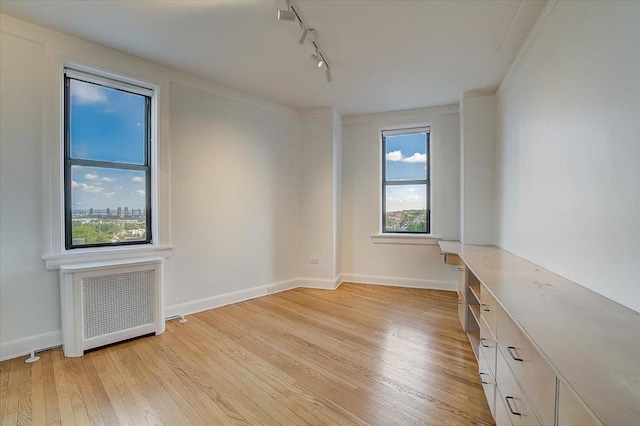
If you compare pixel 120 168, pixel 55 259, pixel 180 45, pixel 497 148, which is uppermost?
pixel 180 45

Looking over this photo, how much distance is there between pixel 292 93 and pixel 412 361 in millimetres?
3497

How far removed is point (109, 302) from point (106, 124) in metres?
1.81

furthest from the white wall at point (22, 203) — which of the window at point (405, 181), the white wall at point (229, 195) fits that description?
the window at point (405, 181)

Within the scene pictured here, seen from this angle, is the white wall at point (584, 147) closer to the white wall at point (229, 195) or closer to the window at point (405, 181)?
the window at point (405, 181)

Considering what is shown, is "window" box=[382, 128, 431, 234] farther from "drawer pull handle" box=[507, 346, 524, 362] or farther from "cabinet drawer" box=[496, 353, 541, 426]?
"drawer pull handle" box=[507, 346, 524, 362]

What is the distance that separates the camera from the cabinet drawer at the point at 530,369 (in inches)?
36.2

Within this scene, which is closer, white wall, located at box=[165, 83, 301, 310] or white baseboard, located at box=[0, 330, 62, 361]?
white baseboard, located at box=[0, 330, 62, 361]

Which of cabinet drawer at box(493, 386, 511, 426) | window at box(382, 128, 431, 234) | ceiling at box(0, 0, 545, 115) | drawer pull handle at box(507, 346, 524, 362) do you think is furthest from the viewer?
window at box(382, 128, 431, 234)

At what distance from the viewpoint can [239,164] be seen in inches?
153

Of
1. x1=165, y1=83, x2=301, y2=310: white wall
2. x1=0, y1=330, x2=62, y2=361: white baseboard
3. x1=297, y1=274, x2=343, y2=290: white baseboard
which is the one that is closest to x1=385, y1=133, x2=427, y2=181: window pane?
x1=165, y1=83, x2=301, y2=310: white wall

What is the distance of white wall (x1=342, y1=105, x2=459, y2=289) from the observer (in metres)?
4.36

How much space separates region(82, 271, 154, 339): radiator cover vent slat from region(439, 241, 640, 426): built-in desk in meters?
2.98

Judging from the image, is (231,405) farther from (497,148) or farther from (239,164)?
(497,148)

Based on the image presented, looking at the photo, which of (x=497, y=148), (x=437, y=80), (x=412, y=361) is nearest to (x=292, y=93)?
(x=437, y=80)
